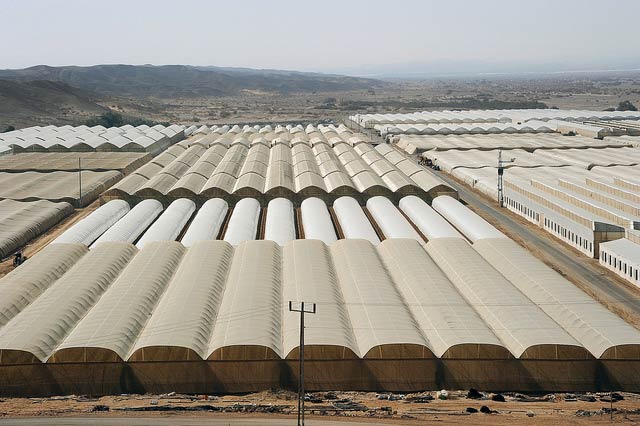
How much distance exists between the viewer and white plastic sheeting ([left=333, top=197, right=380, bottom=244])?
134ft

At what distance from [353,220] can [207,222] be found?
8648 mm

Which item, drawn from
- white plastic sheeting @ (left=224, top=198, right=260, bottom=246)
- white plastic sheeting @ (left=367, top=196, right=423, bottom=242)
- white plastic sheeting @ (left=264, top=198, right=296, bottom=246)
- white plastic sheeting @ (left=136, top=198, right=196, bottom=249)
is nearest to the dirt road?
white plastic sheeting @ (left=367, top=196, right=423, bottom=242)

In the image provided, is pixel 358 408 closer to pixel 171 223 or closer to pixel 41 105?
pixel 171 223

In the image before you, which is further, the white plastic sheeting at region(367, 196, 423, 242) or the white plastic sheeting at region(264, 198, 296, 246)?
the white plastic sheeting at region(367, 196, 423, 242)

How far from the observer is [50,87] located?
560 ft

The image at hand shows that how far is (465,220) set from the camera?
44500mm

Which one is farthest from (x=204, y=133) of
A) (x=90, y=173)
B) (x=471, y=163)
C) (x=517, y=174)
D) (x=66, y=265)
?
(x=66, y=265)

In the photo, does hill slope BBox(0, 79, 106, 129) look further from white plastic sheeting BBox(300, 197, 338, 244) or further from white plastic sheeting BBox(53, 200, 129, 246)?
white plastic sheeting BBox(300, 197, 338, 244)

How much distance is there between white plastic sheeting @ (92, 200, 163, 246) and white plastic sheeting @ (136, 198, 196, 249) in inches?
30.5

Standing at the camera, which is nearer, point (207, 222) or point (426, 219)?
point (207, 222)

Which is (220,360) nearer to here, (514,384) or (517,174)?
(514,384)

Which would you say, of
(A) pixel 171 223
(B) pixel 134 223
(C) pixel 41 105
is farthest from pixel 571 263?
(C) pixel 41 105

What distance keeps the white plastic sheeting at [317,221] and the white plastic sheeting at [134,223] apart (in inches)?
372

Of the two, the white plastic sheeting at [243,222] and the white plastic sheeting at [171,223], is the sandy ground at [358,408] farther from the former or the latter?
the white plastic sheeting at [243,222]
